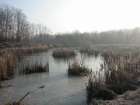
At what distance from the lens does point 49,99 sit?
22.3ft

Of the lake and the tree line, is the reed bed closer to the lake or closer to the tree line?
the lake

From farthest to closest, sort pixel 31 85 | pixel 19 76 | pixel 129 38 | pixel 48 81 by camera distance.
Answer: pixel 129 38, pixel 19 76, pixel 48 81, pixel 31 85

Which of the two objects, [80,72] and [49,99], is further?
[80,72]

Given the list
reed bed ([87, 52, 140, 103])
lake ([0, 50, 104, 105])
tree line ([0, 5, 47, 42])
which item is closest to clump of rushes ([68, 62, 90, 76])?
lake ([0, 50, 104, 105])

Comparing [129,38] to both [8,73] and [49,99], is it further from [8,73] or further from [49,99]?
[49,99]

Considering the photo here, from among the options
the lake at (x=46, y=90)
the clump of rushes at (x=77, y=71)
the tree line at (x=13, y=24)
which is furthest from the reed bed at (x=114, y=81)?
the tree line at (x=13, y=24)

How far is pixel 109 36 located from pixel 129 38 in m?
6.38

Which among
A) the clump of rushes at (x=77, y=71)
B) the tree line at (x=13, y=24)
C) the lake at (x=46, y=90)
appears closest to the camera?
the lake at (x=46, y=90)

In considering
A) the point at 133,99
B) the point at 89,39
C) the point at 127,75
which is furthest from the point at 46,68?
the point at 89,39

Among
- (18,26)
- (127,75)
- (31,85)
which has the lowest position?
(31,85)

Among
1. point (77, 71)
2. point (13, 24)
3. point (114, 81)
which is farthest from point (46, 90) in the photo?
point (13, 24)

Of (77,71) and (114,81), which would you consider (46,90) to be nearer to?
(114,81)

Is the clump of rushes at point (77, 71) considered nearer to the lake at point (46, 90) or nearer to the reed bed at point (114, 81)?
the lake at point (46, 90)

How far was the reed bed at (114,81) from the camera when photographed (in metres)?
6.75
